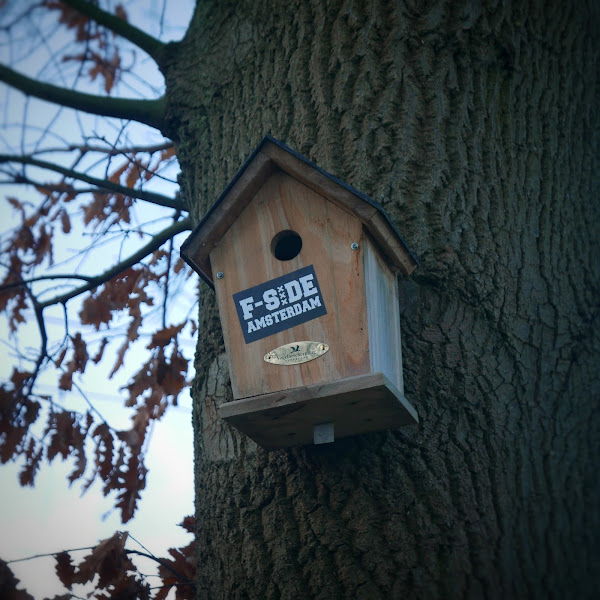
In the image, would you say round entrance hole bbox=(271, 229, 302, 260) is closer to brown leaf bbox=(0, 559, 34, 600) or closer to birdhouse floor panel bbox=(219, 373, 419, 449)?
birdhouse floor panel bbox=(219, 373, 419, 449)

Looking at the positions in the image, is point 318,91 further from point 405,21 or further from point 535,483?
point 535,483

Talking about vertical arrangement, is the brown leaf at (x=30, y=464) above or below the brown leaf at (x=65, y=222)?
below

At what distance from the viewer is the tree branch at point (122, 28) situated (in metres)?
3.20

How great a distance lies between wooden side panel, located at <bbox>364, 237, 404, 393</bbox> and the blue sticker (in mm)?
157

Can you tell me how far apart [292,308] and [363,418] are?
0.40 metres

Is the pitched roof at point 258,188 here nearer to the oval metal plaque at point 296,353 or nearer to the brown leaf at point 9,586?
the oval metal plaque at point 296,353

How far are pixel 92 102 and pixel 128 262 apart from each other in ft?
2.48

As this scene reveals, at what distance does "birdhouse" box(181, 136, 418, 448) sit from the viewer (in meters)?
1.94

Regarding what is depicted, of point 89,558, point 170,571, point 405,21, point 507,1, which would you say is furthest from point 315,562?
point 507,1

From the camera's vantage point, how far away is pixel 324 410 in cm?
196

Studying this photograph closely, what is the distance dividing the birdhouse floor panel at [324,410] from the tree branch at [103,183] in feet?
Answer: 4.95

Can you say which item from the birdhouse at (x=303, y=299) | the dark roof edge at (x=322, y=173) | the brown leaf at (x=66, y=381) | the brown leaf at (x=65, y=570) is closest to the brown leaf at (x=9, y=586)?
the brown leaf at (x=65, y=570)

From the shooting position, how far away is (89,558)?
291 centimetres

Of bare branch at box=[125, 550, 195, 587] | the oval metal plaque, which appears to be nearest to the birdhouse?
the oval metal plaque
